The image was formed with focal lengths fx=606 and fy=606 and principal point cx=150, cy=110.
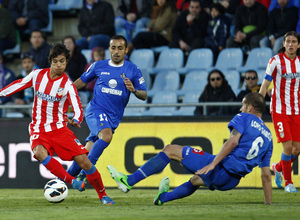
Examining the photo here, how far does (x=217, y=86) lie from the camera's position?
416 inches

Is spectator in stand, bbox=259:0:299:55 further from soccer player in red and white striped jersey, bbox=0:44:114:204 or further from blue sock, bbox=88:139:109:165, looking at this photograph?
soccer player in red and white striped jersey, bbox=0:44:114:204

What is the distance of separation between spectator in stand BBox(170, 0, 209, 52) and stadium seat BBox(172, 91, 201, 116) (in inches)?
57.2

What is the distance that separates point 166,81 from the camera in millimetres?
12555

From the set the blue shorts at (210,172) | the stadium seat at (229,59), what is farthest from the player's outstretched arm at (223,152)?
the stadium seat at (229,59)

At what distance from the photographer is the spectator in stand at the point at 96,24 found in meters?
13.5

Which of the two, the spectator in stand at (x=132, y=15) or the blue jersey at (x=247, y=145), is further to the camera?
the spectator in stand at (x=132, y=15)

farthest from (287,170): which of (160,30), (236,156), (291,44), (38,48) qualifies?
(38,48)

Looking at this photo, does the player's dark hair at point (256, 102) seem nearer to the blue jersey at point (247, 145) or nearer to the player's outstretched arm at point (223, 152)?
the blue jersey at point (247, 145)

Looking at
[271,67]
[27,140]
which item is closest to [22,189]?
[27,140]

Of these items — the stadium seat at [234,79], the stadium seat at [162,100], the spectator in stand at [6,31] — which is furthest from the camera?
the spectator in stand at [6,31]

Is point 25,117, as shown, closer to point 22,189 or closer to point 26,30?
point 22,189

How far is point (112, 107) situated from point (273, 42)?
15.8 feet

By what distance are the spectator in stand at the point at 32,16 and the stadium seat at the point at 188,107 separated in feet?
15.1

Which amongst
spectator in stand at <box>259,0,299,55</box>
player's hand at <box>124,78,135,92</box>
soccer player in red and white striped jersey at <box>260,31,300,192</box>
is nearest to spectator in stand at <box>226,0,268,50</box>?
spectator in stand at <box>259,0,299,55</box>
